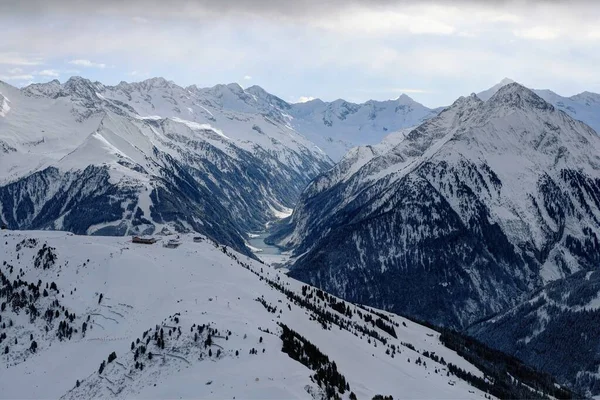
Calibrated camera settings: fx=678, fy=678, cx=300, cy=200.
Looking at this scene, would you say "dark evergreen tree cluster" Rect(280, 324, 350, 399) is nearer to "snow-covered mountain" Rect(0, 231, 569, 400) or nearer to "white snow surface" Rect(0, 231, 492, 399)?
"snow-covered mountain" Rect(0, 231, 569, 400)

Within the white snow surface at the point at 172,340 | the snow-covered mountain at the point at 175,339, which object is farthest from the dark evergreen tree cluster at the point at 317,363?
the white snow surface at the point at 172,340

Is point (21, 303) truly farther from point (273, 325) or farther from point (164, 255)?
point (273, 325)

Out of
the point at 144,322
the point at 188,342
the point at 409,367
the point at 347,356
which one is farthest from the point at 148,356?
the point at 409,367

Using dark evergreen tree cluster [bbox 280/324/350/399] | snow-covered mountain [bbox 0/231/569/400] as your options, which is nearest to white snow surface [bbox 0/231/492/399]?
snow-covered mountain [bbox 0/231/569/400]

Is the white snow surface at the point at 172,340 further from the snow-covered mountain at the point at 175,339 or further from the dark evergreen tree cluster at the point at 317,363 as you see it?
the dark evergreen tree cluster at the point at 317,363

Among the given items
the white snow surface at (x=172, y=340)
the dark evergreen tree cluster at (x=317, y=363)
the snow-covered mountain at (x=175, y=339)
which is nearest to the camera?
the dark evergreen tree cluster at (x=317, y=363)

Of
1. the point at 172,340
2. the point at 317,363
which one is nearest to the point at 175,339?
the point at 172,340
